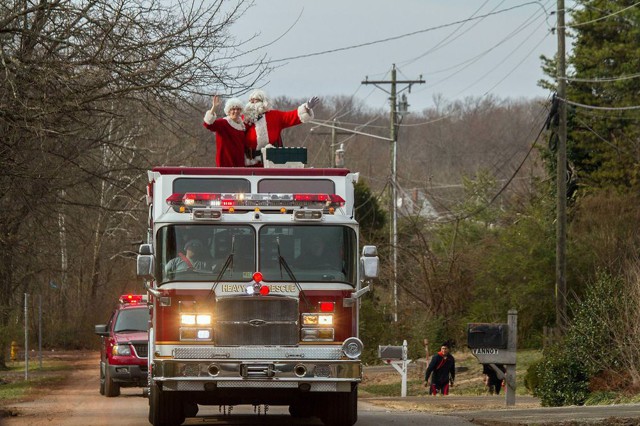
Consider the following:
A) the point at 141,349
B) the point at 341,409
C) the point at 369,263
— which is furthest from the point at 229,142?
the point at 141,349

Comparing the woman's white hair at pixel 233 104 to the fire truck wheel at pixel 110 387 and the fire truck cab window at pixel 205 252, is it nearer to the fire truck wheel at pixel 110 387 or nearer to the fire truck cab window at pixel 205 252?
the fire truck cab window at pixel 205 252

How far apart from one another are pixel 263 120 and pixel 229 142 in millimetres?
597

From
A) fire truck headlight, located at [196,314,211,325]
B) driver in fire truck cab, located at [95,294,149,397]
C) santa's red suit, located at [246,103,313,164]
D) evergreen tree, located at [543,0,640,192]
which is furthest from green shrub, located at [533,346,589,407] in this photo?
evergreen tree, located at [543,0,640,192]

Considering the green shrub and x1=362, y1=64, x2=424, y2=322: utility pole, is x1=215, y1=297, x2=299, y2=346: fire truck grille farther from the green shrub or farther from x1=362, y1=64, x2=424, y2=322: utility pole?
x1=362, y1=64, x2=424, y2=322: utility pole

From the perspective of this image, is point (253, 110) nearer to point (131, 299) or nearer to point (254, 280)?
point (254, 280)

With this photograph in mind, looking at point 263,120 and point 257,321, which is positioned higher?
point 263,120

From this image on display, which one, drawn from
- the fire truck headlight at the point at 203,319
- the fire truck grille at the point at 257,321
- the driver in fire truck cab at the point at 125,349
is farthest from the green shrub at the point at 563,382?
the fire truck headlight at the point at 203,319

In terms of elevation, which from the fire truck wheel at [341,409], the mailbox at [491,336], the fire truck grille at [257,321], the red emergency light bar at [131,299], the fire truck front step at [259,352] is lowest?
the fire truck wheel at [341,409]

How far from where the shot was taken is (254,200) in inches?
579

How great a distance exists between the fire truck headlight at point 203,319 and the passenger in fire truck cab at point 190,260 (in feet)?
1.80

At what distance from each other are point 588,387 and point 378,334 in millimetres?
14052

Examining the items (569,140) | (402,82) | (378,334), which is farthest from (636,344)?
(402,82)

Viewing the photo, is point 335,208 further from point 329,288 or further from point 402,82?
point 402,82

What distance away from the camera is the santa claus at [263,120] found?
16.8 metres
